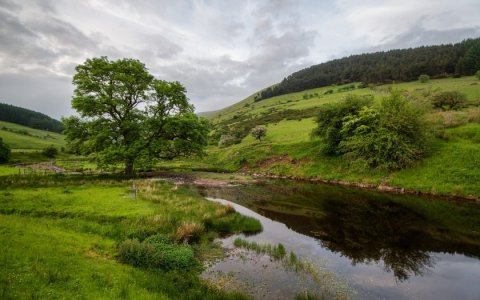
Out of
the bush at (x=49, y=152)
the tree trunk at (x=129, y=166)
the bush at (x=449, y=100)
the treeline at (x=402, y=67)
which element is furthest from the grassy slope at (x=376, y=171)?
the bush at (x=49, y=152)

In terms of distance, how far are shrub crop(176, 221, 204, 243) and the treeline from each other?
424 ft

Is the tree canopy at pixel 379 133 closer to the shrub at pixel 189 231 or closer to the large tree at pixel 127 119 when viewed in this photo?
the large tree at pixel 127 119

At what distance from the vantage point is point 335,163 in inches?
1973

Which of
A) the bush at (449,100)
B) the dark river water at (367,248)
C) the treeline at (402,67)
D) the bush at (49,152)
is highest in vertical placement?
the treeline at (402,67)

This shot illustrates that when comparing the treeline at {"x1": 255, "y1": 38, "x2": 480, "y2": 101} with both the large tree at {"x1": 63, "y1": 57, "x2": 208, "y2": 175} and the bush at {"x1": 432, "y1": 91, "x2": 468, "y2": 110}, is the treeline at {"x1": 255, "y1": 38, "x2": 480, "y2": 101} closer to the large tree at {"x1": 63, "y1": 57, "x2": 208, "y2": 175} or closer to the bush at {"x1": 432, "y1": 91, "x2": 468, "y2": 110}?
the bush at {"x1": 432, "y1": 91, "x2": 468, "y2": 110}

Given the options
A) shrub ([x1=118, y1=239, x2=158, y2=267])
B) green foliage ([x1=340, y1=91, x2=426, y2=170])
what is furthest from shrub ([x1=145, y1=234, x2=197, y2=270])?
green foliage ([x1=340, y1=91, x2=426, y2=170])

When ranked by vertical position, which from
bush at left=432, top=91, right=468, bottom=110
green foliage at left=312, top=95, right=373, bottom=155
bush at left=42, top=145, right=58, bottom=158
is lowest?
bush at left=42, top=145, right=58, bottom=158

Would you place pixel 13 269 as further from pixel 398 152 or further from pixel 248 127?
pixel 248 127

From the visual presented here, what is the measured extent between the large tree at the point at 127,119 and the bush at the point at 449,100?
45.4 metres

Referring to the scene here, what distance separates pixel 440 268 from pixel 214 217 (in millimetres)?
15029

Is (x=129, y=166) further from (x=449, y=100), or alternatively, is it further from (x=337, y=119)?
(x=449, y=100)

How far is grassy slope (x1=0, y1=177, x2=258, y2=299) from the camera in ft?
32.9

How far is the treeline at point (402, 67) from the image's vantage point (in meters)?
110

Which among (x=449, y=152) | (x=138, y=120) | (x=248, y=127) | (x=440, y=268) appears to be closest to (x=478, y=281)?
(x=440, y=268)
